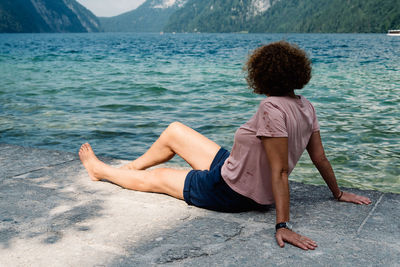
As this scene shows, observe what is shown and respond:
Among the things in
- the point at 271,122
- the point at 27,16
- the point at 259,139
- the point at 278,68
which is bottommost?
the point at 27,16

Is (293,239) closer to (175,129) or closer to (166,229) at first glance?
(166,229)

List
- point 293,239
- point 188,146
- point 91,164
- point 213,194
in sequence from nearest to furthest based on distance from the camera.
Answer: point 293,239 < point 213,194 < point 188,146 < point 91,164

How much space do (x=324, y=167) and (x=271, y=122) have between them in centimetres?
78

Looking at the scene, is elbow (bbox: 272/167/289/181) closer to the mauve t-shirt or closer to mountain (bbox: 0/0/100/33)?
the mauve t-shirt

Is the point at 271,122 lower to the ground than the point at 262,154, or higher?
higher

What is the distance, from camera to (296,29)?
595 feet

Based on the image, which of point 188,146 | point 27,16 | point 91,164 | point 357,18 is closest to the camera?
point 188,146

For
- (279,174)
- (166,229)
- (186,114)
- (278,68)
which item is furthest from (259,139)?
(186,114)

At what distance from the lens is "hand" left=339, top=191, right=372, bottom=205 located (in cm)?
339

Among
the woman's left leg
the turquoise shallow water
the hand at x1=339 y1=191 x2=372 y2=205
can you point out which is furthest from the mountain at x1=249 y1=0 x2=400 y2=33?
the woman's left leg

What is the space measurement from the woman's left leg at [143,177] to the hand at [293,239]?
97 centimetres

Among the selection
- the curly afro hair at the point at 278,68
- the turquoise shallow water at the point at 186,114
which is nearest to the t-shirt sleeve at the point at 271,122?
the curly afro hair at the point at 278,68

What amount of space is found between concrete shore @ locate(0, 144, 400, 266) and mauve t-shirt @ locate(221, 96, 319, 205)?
0.26 metres

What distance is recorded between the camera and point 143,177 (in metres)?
3.65
